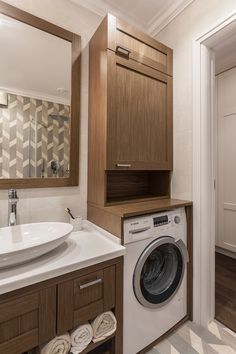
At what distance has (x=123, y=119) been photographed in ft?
4.61

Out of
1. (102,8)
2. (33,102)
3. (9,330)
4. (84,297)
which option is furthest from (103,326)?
(102,8)

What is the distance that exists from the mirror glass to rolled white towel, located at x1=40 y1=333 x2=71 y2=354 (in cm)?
94

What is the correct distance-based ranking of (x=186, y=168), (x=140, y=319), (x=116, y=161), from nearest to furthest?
(x=140, y=319), (x=116, y=161), (x=186, y=168)

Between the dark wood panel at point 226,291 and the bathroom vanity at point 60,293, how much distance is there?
3.22 feet

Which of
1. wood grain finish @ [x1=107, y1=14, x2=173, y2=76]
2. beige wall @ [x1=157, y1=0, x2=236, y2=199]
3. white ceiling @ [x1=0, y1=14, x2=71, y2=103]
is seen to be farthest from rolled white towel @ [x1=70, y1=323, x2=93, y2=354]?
wood grain finish @ [x1=107, y1=14, x2=173, y2=76]

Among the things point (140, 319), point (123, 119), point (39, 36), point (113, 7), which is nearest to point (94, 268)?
point (140, 319)

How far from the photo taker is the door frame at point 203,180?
1.49m

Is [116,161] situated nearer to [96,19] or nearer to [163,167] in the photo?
[163,167]

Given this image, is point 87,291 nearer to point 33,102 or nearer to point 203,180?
point 203,180

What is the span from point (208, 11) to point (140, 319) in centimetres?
221

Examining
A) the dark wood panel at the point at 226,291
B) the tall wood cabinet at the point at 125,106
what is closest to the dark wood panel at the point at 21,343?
the tall wood cabinet at the point at 125,106

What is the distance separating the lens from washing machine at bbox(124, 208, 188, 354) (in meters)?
1.18

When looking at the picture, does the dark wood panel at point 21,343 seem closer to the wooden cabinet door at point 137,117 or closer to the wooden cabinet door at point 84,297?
the wooden cabinet door at point 84,297

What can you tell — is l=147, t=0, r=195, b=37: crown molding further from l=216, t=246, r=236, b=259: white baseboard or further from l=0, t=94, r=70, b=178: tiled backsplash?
l=216, t=246, r=236, b=259: white baseboard
